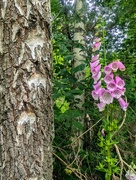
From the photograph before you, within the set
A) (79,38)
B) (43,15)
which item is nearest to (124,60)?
(79,38)

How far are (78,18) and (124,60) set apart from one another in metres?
0.67

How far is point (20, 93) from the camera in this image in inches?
53.6

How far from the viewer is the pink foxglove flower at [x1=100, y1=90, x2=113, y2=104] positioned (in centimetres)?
149

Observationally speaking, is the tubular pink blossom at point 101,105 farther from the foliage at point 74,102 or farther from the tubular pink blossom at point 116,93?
the foliage at point 74,102

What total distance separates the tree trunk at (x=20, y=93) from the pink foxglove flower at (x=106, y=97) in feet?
0.98

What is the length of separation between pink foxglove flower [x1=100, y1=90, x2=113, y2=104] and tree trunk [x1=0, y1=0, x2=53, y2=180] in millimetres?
300

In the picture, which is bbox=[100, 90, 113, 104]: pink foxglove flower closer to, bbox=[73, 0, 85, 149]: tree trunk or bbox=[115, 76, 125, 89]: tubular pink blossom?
bbox=[115, 76, 125, 89]: tubular pink blossom

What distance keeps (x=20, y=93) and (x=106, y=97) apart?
0.41 m

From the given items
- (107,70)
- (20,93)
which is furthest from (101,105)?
(20,93)

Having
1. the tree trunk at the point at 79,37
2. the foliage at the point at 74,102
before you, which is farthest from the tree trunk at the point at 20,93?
the tree trunk at the point at 79,37

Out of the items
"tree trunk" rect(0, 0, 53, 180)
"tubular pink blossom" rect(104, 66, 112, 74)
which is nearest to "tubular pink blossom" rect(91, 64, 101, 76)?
"tubular pink blossom" rect(104, 66, 112, 74)

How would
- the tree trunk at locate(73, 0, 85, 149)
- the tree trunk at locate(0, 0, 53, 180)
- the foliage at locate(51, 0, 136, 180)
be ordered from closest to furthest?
1. the tree trunk at locate(0, 0, 53, 180)
2. the foliage at locate(51, 0, 136, 180)
3. the tree trunk at locate(73, 0, 85, 149)

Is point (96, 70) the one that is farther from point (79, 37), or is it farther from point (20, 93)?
point (79, 37)

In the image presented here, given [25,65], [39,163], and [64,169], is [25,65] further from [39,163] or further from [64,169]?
[64,169]
